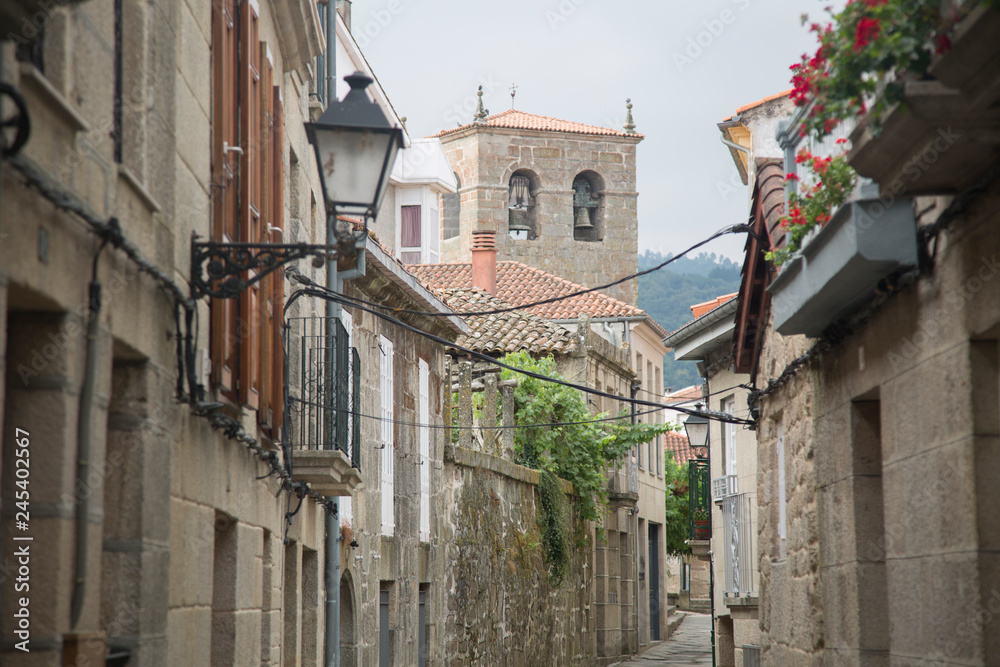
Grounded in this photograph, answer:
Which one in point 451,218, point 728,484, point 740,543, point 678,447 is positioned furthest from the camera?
point 678,447

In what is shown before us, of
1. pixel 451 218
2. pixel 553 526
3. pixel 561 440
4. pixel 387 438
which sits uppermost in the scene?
pixel 451 218

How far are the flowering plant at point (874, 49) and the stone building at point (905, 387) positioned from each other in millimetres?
92

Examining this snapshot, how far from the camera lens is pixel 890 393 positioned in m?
6.49

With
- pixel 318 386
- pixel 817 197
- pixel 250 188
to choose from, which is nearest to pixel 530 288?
pixel 318 386

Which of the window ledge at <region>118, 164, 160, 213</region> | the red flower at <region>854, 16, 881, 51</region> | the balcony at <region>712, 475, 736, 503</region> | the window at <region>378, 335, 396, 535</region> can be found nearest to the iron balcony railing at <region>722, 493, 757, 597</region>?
the balcony at <region>712, 475, 736, 503</region>

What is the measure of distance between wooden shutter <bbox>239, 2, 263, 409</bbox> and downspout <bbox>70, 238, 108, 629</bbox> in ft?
8.99

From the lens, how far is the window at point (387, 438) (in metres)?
14.7

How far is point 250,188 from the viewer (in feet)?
25.6

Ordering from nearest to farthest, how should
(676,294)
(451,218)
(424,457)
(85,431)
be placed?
(85,431), (424,457), (451,218), (676,294)

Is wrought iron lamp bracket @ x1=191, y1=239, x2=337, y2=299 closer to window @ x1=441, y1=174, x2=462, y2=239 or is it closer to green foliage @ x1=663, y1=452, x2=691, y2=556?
green foliage @ x1=663, y1=452, x2=691, y2=556

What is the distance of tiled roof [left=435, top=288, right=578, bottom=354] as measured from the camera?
26.0 m

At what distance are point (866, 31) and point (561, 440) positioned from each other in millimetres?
20663

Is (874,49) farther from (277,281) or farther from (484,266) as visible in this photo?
(484,266)

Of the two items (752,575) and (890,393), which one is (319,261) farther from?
(752,575)
